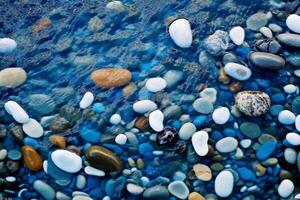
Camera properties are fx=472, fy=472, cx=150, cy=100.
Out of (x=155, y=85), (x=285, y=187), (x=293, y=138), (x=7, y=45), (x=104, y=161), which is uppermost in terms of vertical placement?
(x=7, y=45)

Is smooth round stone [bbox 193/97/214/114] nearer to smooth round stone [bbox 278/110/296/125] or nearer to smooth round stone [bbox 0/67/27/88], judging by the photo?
smooth round stone [bbox 278/110/296/125]

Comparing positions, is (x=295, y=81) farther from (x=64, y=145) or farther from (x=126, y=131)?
(x=64, y=145)

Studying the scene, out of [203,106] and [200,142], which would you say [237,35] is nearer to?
[203,106]

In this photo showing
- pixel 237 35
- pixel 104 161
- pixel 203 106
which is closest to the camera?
pixel 104 161

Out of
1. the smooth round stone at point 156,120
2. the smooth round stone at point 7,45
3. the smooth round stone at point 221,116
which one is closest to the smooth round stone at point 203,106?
the smooth round stone at point 221,116

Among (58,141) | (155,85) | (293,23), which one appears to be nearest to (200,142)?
(155,85)

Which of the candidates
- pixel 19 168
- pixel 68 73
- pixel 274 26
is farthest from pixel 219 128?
pixel 19 168
